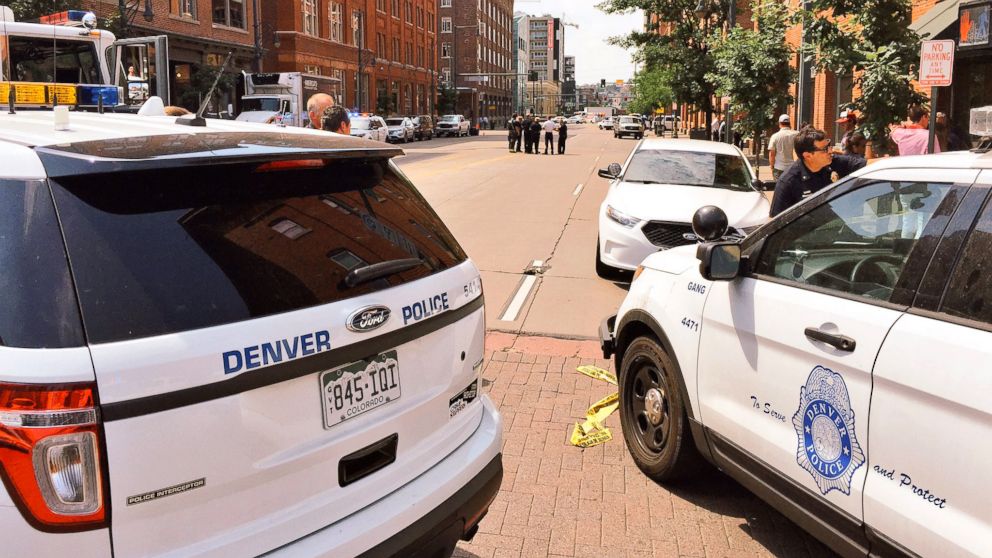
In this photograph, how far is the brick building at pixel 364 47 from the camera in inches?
2052

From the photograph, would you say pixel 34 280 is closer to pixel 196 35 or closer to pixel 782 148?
pixel 782 148

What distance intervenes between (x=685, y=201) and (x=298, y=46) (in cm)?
4729

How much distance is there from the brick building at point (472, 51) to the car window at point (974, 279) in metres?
90.3

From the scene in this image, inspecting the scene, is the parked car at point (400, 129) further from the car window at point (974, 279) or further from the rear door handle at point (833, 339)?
the car window at point (974, 279)

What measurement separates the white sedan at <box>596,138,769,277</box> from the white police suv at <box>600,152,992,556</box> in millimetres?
4662

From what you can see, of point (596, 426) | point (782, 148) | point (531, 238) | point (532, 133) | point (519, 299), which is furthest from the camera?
point (532, 133)

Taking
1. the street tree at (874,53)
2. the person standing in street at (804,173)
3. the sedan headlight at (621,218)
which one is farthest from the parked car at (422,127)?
the person standing in street at (804,173)

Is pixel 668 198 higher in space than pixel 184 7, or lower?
lower

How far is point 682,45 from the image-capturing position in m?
28.8

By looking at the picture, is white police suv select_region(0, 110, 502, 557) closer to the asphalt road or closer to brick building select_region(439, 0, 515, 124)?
the asphalt road

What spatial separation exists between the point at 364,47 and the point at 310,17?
8.74m

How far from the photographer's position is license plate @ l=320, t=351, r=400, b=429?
2.44 metres

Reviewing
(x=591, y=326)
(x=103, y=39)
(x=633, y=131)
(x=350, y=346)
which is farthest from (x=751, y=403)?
(x=633, y=131)

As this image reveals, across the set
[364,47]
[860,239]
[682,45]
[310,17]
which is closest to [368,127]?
[682,45]
